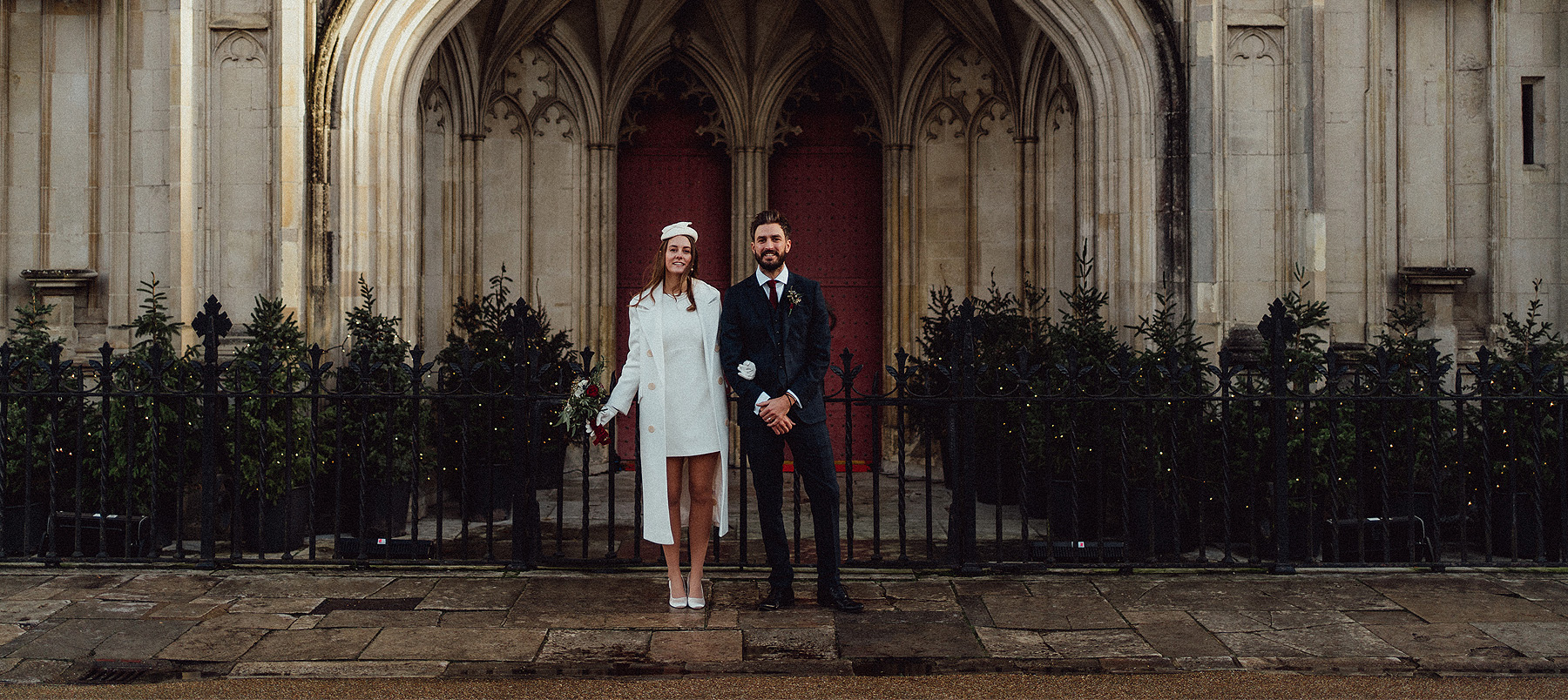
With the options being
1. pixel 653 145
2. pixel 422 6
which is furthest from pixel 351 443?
pixel 653 145

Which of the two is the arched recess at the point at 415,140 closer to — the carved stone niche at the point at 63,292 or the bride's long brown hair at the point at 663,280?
the carved stone niche at the point at 63,292

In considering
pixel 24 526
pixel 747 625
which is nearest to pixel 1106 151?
pixel 747 625

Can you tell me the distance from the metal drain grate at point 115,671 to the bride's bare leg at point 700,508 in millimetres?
2186

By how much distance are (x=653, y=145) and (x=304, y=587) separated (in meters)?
7.63

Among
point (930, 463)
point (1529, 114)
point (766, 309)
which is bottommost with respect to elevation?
point (930, 463)

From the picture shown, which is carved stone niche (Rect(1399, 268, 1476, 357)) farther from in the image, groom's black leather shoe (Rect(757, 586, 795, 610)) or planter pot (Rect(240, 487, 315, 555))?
planter pot (Rect(240, 487, 315, 555))

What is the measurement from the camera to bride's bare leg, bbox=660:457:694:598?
18.6ft

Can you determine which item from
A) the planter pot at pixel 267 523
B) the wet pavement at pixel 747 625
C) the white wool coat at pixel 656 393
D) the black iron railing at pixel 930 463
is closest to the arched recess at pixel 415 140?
the black iron railing at pixel 930 463

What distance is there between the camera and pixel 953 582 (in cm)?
625

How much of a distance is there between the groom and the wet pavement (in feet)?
1.02

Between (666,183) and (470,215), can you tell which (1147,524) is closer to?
(666,183)

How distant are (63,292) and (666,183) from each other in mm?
5639

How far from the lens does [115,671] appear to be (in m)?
4.79

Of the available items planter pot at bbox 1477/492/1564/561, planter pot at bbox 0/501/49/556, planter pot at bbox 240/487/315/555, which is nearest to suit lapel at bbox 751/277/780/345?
planter pot at bbox 240/487/315/555
